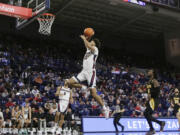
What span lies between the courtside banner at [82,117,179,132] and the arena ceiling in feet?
39.2

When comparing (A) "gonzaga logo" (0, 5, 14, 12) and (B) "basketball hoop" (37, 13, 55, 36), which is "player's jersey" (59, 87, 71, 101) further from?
(B) "basketball hoop" (37, 13, 55, 36)

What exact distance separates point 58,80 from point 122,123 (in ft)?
25.9

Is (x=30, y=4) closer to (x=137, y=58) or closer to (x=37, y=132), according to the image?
(x=37, y=132)

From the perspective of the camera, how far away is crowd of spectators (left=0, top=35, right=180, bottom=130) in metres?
17.2

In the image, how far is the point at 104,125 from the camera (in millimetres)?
12305

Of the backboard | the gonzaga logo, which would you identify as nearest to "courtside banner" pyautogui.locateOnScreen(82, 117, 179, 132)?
the backboard

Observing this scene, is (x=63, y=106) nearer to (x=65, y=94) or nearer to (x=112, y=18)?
(x=65, y=94)

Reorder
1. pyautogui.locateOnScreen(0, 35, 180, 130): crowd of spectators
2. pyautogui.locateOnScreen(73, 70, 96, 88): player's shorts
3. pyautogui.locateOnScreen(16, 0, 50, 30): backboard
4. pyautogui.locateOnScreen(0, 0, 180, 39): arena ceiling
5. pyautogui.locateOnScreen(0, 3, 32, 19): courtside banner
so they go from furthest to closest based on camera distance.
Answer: pyautogui.locateOnScreen(0, 0, 180, 39): arena ceiling, pyautogui.locateOnScreen(0, 35, 180, 130): crowd of spectators, pyautogui.locateOnScreen(0, 3, 32, 19): courtside banner, pyautogui.locateOnScreen(16, 0, 50, 30): backboard, pyautogui.locateOnScreen(73, 70, 96, 88): player's shorts

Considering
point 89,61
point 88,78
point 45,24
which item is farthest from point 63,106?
point 45,24

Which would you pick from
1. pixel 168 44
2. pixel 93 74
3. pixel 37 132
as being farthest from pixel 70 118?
pixel 168 44

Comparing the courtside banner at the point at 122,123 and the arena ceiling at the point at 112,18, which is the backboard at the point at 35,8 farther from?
the arena ceiling at the point at 112,18

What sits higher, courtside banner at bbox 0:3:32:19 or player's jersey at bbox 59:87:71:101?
courtside banner at bbox 0:3:32:19

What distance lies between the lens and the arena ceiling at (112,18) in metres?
24.0

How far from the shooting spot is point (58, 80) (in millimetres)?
20000
